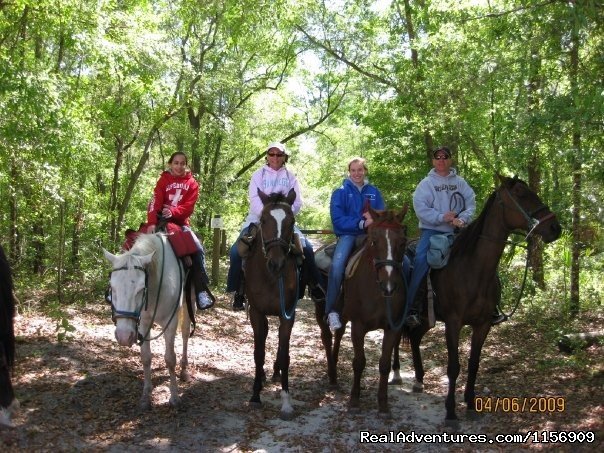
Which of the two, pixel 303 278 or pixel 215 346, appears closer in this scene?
pixel 303 278

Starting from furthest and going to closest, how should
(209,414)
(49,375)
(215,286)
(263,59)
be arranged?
(263,59), (215,286), (49,375), (209,414)

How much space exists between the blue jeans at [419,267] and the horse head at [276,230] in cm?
165

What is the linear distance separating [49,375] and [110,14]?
23.2 feet

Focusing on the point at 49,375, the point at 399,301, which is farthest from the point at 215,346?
the point at 399,301

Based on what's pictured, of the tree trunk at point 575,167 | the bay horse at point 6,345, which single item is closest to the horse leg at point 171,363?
the bay horse at point 6,345

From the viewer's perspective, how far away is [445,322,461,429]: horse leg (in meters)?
5.82

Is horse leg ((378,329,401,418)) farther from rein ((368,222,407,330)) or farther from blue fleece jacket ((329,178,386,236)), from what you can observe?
blue fleece jacket ((329,178,386,236))

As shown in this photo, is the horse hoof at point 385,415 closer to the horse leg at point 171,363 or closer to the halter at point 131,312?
the horse leg at point 171,363

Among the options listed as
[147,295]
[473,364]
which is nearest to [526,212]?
[473,364]

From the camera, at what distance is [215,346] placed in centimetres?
996

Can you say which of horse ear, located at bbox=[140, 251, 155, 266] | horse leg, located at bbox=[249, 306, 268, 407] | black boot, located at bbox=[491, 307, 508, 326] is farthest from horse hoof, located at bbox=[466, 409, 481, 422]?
horse ear, located at bbox=[140, 251, 155, 266]

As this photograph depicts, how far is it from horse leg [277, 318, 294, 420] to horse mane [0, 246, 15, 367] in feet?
9.39

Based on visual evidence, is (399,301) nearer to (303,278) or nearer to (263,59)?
(303,278)

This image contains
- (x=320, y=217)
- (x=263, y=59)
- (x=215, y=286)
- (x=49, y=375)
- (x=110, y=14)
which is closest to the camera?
(x=49, y=375)
